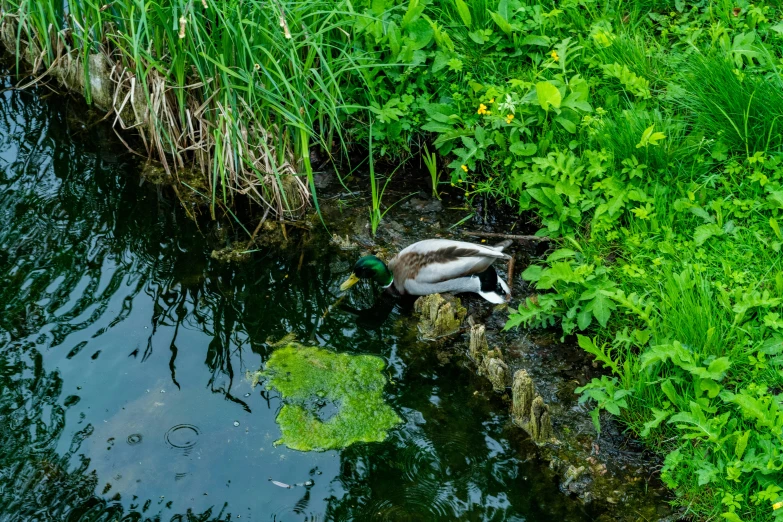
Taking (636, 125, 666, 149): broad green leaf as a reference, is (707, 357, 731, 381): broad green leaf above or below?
below

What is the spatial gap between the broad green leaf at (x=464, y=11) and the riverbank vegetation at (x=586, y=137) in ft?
0.06

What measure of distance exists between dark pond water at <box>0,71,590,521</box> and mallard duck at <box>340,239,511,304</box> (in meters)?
0.27

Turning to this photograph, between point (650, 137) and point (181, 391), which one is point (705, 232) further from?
point (181, 391)

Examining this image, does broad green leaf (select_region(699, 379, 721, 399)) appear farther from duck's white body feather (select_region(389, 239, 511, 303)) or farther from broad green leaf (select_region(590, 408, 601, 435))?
duck's white body feather (select_region(389, 239, 511, 303))

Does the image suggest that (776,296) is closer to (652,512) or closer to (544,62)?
(652,512)

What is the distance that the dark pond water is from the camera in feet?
12.4

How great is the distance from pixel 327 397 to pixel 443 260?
1075mm

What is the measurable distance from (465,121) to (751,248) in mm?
1942

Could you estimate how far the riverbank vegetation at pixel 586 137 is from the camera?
3875mm

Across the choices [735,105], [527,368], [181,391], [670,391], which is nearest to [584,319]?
[527,368]

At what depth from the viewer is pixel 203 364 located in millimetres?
4492

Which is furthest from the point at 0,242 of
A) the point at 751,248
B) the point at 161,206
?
the point at 751,248

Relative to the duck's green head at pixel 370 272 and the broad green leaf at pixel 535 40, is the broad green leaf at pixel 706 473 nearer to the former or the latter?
the duck's green head at pixel 370 272

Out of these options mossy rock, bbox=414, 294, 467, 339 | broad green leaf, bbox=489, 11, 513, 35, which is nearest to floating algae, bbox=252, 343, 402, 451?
mossy rock, bbox=414, 294, 467, 339
